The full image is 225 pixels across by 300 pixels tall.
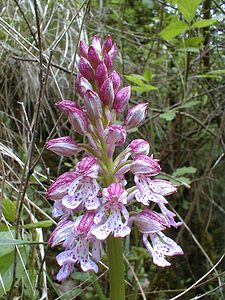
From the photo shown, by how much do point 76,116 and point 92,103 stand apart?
43 mm

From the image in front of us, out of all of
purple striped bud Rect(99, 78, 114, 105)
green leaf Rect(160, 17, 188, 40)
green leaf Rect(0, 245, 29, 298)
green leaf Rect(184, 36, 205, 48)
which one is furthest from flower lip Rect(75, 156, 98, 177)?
green leaf Rect(184, 36, 205, 48)

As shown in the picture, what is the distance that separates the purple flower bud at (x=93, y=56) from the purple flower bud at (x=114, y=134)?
0.15m

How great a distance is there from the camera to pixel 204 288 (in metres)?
2.63

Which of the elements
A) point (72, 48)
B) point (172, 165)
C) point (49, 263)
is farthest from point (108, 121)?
point (172, 165)

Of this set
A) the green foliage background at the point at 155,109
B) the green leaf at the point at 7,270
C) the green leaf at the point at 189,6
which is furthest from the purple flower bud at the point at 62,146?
the green leaf at the point at 189,6

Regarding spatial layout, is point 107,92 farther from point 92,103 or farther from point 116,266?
point 116,266

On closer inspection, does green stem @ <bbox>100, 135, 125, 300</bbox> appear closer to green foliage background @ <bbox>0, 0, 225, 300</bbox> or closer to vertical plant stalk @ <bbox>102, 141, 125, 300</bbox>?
vertical plant stalk @ <bbox>102, 141, 125, 300</bbox>

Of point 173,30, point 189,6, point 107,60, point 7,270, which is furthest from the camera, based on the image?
point 173,30

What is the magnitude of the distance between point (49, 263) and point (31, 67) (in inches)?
37.1

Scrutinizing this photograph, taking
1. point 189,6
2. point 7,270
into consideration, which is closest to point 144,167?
point 7,270

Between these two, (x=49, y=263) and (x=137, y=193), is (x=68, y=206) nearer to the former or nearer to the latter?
(x=137, y=193)

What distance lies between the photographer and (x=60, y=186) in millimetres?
1018

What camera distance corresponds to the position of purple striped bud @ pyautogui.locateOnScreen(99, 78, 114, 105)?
1.02m

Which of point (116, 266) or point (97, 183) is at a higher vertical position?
point (97, 183)
